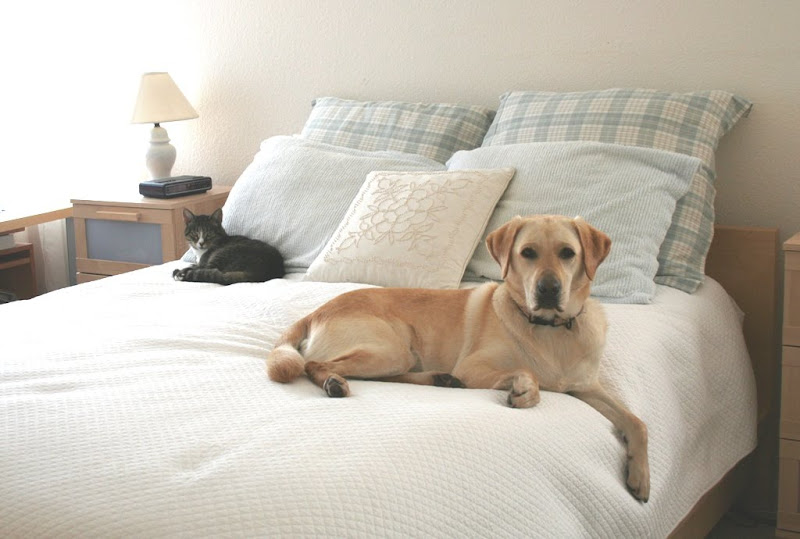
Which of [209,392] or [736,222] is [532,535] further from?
[736,222]

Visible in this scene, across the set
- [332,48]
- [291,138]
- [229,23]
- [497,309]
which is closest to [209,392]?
[497,309]

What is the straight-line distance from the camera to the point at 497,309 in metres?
1.87

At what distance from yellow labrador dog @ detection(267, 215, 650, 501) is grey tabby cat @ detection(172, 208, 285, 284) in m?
0.78

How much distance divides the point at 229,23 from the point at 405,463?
2.66 m

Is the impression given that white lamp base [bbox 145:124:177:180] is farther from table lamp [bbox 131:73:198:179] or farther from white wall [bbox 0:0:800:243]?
white wall [bbox 0:0:800:243]

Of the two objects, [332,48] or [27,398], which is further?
[332,48]

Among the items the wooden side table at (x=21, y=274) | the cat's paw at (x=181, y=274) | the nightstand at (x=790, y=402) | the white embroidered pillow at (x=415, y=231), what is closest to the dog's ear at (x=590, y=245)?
the white embroidered pillow at (x=415, y=231)

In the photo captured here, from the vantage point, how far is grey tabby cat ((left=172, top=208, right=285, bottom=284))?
2670 millimetres

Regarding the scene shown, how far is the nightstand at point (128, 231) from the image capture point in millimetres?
3324

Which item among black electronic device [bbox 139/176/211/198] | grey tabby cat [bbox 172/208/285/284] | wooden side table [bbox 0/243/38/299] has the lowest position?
wooden side table [bbox 0/243/38/299]

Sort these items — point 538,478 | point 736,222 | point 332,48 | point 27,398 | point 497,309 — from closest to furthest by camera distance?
point 538,478 < point 27,398 < point 497,309 < point 736,222 < point 332,48

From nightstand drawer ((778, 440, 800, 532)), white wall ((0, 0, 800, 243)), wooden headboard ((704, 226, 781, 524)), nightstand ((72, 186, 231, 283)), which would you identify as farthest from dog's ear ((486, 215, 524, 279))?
nightstand ((72, 186, 231, 283))

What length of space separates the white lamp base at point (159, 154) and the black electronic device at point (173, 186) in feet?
0.30

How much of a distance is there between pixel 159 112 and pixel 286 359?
A: 6.76ft
